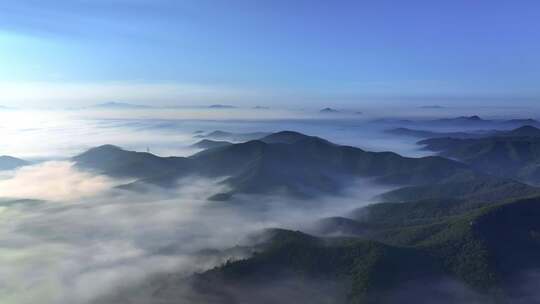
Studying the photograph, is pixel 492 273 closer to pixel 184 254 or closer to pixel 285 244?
pixel 285 244

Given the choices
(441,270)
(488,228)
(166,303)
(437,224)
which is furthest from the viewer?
(437,224)

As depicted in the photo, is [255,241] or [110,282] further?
[255,241]

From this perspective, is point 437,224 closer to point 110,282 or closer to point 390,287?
point 390,287

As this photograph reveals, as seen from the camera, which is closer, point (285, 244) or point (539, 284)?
point (539, 284)

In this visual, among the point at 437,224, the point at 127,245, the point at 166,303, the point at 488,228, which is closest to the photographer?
the point at 166,303

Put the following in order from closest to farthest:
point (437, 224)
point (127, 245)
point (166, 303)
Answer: point (166, 303) → point (437, 224) → point (127, 245)

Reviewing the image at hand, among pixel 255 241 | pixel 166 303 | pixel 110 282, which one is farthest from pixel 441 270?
pixel 110 282

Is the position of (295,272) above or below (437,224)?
below

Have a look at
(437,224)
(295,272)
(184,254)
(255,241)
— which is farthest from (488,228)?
(184,254)

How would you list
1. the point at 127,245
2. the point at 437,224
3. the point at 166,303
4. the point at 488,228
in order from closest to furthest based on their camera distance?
the point at 166,303, the point at 488,228, the point at 437,224, the point at 127,245
